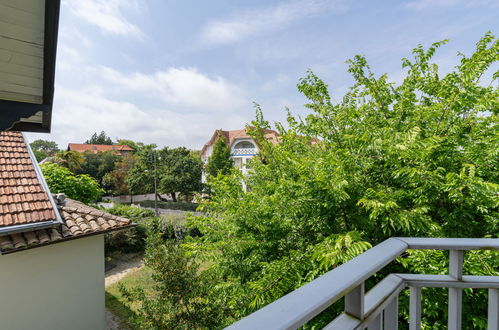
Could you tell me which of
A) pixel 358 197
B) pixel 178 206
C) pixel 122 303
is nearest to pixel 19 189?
pixel 122 303

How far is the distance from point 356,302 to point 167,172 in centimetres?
3047

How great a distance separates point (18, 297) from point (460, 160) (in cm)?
784

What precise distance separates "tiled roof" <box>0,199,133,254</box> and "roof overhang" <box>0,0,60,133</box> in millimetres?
3252

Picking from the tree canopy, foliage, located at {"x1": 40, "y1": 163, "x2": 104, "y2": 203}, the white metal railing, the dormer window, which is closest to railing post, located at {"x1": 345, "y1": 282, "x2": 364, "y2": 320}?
the white metal railing

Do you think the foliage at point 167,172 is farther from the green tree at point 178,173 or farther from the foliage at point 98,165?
the foliage at point 98,165

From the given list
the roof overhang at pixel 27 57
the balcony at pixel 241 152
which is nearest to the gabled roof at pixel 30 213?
the roof overhang at pixel 27 57

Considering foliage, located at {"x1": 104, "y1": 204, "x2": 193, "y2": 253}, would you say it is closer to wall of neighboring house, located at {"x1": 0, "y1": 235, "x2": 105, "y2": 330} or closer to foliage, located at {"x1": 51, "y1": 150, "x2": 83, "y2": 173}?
wall of neighboring house, located at {"x1": 0, "y1": 235, "x2": 105, "y2": 330}

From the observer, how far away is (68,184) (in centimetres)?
1152

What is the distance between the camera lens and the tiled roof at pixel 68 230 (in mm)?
4582

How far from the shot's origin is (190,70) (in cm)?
861

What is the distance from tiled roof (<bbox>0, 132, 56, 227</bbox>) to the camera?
490cm

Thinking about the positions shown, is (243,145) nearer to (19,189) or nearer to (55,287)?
(19,189)

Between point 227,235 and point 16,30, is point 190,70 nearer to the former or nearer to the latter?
point 227,235

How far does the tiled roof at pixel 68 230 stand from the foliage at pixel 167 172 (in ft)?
75.0
